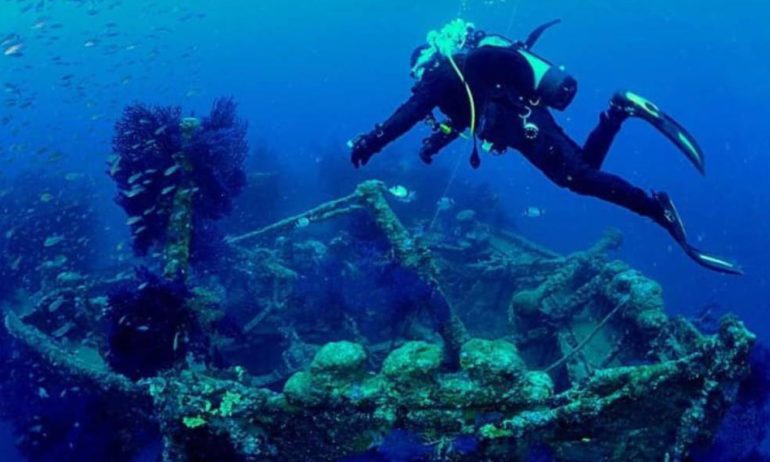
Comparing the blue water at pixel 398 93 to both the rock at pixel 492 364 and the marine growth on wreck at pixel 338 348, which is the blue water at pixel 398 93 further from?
the rock at pixel 492 364

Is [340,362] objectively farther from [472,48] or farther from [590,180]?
[472,48]

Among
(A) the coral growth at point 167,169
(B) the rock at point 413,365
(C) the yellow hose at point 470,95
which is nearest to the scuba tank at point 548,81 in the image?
(C) the yellow hose at point 470,95

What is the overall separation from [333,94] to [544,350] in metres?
89.6

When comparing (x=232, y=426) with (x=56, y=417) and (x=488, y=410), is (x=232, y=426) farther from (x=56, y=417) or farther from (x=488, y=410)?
(x=56, y=417)

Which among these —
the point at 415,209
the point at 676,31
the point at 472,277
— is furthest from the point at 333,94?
the point at 676,31

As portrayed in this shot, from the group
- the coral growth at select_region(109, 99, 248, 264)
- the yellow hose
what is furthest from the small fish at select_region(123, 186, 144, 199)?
the yellow hose

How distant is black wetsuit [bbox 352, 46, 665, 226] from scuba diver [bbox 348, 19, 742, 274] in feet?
0.03

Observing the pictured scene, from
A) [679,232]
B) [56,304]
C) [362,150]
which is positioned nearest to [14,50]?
[56,304]

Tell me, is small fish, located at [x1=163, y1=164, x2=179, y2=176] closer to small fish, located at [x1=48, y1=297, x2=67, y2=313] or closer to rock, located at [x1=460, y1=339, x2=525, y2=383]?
small fish, located at [x1=48, y1=297, x2=67, y2=313]

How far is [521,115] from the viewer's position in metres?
5.99

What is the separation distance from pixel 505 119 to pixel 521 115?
184mm

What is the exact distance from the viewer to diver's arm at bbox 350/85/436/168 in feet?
19.6

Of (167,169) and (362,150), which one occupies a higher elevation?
(362,150)

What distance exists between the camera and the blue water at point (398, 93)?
27.4m
